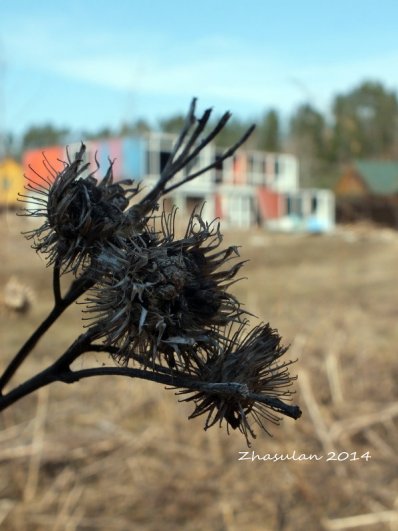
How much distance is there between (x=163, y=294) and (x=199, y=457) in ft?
17.0

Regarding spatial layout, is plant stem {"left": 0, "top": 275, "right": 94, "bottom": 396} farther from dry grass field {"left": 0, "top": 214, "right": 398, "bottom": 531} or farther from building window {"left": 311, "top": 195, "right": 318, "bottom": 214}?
building window {"left": 311, "top": 195, "right": 318, "bottom": 214}

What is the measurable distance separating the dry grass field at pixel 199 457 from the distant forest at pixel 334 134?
2.31 m

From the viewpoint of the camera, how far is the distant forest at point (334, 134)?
31.5 feet

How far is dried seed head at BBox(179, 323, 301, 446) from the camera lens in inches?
27.9

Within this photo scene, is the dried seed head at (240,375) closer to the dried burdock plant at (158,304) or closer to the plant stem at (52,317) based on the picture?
the dried burdock plant at (158,304)

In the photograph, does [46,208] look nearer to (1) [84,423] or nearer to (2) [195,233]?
(2) [195,233]

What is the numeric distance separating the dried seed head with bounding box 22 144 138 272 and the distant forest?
9.78 feet

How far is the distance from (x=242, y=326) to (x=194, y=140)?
45 cm

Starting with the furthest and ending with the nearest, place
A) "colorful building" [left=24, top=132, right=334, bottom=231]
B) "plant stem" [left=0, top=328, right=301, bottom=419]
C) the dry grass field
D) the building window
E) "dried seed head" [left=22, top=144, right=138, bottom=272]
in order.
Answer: the building window → "colorful building" [left=24, top=132, right=334, bottom=231] → the dry grass field → "dried seed head" [left=22, top=144, right=138, bottom=272] → "plant stem" [left=0, top=328, right=301, bottom=419]

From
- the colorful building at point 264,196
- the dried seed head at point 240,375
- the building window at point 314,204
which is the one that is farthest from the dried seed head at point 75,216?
the building window at point 314,204

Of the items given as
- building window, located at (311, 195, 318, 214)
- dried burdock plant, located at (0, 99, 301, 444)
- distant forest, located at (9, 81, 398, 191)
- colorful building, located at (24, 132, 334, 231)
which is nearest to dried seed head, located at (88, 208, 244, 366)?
dried burdock plant, located at (0, 99, 301, 444)

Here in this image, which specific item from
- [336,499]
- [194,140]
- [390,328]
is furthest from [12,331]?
[194,140]

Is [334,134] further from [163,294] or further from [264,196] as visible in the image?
[264,196]

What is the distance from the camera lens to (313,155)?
4291 cm
